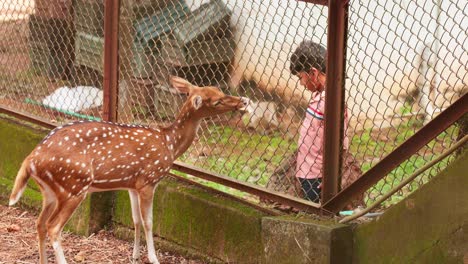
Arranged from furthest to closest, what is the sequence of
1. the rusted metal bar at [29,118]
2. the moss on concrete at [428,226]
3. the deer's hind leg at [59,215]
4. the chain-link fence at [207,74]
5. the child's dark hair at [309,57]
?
1. the chain-link fence at [207,74]
2. the rusted metal bar at [29,118]
3. the child's dark hair at [309,57]
4. the deer's hind leg at [59,215]
5. the moss on concrete at [428,226]

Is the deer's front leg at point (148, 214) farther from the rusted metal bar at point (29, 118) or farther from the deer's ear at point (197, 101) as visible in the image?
the rusted metal bar at point (29, 118)

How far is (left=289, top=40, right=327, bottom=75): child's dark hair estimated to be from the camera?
5.83 metres

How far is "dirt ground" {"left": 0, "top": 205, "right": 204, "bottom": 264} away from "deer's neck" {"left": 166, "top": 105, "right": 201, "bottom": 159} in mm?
768

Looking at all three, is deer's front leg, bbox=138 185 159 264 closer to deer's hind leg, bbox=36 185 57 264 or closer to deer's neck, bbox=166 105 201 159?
deer's neck, bbox=166 105 201 159

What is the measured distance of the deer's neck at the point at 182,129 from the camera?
5.88m

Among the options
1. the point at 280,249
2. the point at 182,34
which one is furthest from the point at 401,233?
the point at 182,34

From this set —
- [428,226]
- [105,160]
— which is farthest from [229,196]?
[428,226]

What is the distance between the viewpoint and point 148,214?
585 centimetres

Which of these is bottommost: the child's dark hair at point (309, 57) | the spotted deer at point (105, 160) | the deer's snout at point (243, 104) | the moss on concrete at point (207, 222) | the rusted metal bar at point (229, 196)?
the moss on concrete at point (207, 222)

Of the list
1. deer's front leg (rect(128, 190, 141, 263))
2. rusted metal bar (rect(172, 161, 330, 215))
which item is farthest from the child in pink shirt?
deer's front leg (rect(128, 190, 141, 263))

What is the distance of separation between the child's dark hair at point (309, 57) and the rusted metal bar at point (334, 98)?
51cm

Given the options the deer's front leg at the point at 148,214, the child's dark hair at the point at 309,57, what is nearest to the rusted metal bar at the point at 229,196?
the deer's front leg at the point at 148,214

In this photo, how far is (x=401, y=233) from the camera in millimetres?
4938

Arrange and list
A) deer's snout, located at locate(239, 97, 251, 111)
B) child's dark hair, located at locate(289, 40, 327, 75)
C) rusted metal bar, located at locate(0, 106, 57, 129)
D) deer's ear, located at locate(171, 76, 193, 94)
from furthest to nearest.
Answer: rusted metal bar, located at locate(0, 106, 57, 129) → deer's ear, located at locate(171, 76, 193, 94) → child's dark hair, located at locate(289, 40, 327, 75) → deer's snout, located at locate(239, 97, 251, 111)
